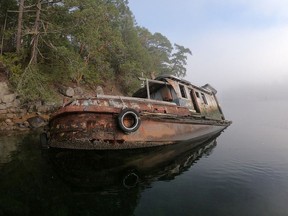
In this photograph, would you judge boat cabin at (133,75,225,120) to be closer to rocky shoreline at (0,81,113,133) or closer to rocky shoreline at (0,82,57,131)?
rocky shoreline at (0,81,113,133)

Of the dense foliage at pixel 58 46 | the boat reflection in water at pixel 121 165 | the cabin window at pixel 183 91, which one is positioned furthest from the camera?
the dense foliage at pixel 58 46

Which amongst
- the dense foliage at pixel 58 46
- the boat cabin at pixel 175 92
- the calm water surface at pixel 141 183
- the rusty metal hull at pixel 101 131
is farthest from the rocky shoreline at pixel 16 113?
the boat cabin at pixel 175 92

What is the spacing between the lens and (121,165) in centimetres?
751

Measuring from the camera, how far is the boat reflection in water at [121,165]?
6.02 metres

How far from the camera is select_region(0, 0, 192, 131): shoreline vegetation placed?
664 inches

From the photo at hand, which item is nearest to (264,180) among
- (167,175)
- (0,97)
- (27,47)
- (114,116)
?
(167,175)

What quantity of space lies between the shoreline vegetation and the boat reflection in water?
14.9 ft

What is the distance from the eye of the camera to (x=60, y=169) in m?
7.04

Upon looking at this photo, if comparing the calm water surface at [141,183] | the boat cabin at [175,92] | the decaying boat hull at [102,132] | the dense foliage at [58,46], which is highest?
the dense foliage at [58,46]

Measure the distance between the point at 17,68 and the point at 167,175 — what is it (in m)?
15.6

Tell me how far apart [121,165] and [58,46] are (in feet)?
55.2

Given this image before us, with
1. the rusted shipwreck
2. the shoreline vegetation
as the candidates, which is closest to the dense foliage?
the shoreline vegetation

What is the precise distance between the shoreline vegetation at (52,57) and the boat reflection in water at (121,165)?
179 inches

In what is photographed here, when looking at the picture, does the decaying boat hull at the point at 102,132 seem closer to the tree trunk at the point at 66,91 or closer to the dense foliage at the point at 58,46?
the dense foliage at the point at 58,46
